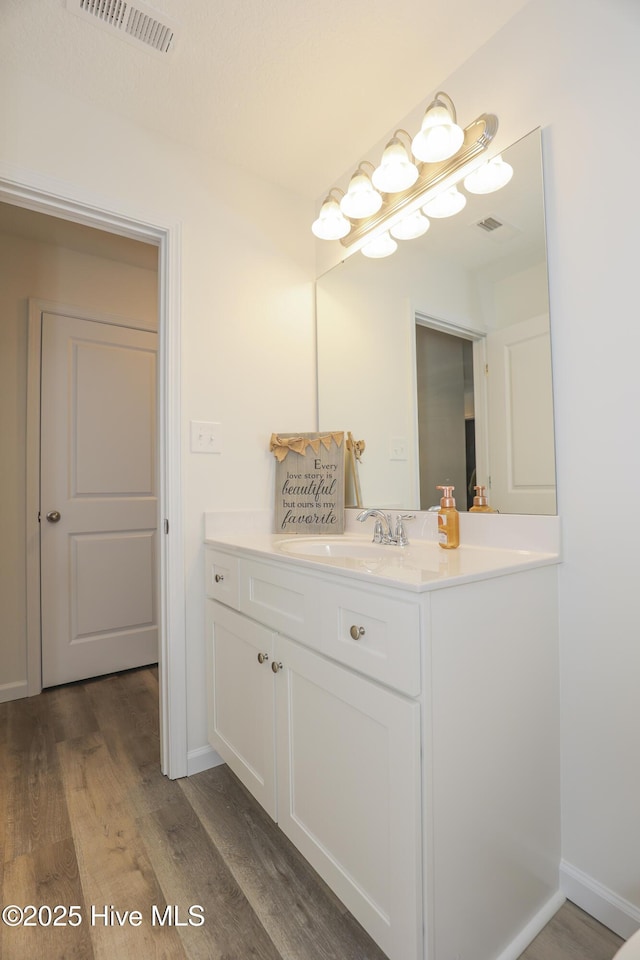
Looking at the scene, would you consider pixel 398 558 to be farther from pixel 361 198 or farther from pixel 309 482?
pixel 361 198

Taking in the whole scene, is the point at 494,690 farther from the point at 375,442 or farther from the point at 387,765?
the point at 375,442

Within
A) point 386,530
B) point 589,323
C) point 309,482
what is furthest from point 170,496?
point 589,323

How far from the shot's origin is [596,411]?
3.69 ft

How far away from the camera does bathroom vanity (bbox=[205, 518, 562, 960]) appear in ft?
2.81

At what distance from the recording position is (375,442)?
1.84m

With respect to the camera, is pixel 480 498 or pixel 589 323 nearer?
pixel 589 323

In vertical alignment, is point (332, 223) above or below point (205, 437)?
above

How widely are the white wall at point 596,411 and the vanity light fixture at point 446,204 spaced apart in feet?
0.85

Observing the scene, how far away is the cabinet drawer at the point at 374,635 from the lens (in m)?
0.85

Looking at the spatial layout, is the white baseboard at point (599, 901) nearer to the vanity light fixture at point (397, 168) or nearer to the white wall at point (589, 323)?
the white wall at point (589, 323)

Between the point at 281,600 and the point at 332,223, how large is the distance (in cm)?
145

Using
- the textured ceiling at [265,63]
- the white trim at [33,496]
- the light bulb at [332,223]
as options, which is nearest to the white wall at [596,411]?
the textured ceiling at [265,63]

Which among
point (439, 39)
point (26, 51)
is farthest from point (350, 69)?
point (26, 51)

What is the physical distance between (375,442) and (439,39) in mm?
1251
